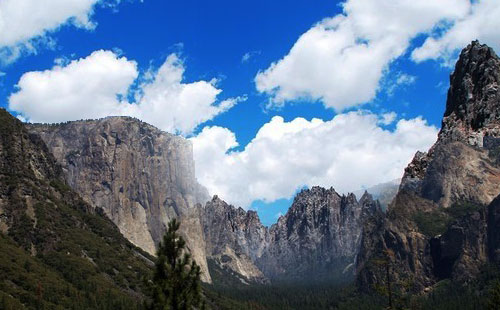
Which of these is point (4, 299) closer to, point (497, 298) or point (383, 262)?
point (497, 298)

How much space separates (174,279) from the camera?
147 ft

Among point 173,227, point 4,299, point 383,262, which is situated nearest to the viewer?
point 173,227

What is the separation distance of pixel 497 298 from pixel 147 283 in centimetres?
10897

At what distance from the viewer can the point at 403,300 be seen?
52.8 metres

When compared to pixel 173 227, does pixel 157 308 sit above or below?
below

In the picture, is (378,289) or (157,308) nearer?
(157,308)

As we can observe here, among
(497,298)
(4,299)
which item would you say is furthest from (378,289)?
(4,299)

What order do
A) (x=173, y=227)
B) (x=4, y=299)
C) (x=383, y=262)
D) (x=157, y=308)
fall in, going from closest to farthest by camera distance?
(x=157, y=308), (x=173, y=227), (x=383, y=262), (x=4, y=299)

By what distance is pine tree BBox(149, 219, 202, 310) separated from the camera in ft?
143

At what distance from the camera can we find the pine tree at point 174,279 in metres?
43.4

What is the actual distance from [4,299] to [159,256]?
173075mm

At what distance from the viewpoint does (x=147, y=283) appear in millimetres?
43406

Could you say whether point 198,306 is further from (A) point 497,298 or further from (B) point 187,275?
(A) point 497,298

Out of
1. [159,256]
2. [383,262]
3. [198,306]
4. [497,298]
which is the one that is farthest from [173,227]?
[497,298]
